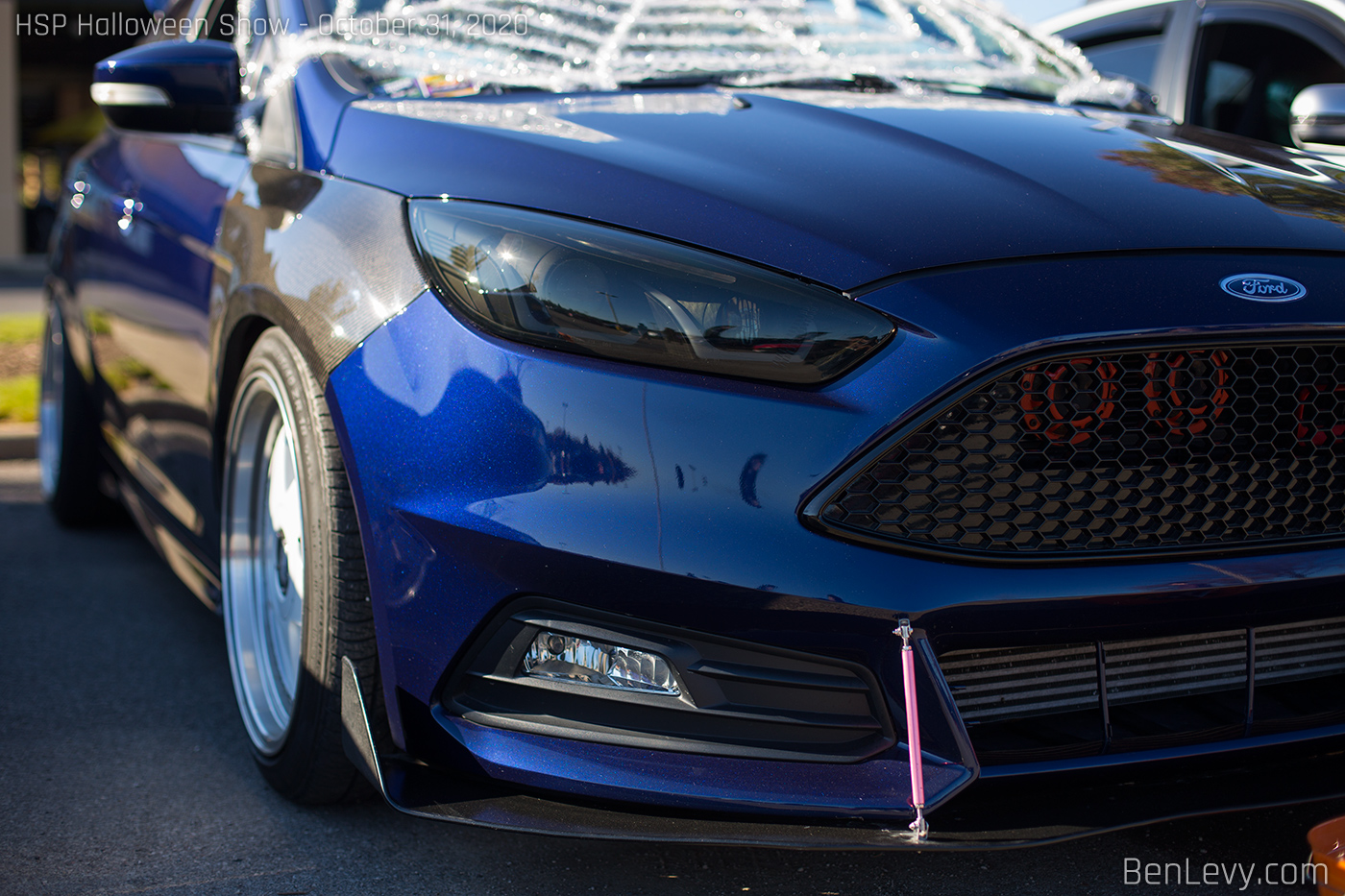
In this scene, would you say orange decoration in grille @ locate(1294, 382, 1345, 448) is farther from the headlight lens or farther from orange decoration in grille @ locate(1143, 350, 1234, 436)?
the headlight lens

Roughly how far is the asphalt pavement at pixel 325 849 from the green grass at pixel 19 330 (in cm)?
540

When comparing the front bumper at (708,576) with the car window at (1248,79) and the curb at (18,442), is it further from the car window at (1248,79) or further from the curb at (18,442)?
the curb at (18,442)

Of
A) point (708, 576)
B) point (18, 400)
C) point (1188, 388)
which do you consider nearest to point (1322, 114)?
point (1188, 388)

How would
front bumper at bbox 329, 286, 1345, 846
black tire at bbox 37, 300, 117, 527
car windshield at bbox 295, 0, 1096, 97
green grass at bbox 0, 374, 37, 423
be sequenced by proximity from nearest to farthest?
front bumper at bbox 329, 286, 1345, 846 < car windshield at bbox 295, 0, 1096, 97 < black tire at bbox 37, 300, 117, 527 < green grass at bbox 0, 374, 37, 423

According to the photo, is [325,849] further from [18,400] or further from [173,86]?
[18,400]

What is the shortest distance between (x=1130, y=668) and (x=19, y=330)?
7.57 meters

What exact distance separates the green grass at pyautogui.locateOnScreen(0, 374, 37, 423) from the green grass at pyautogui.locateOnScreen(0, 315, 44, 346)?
4.13ft

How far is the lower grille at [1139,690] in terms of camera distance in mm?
1605

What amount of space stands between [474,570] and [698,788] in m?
0.39

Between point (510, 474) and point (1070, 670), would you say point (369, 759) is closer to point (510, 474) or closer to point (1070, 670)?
point (510, 474)

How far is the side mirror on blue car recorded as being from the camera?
8.14ft

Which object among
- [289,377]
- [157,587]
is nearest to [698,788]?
[289,377]

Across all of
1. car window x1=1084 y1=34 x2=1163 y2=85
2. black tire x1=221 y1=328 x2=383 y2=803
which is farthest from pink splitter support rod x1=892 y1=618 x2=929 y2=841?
car window x1=1084 y1=34 x2=1163 y2=85

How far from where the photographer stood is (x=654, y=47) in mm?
2615
